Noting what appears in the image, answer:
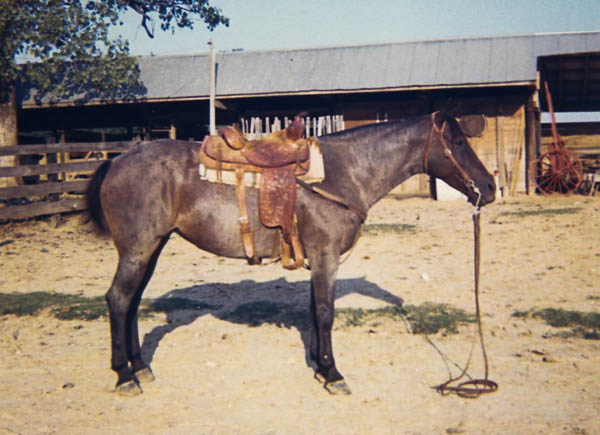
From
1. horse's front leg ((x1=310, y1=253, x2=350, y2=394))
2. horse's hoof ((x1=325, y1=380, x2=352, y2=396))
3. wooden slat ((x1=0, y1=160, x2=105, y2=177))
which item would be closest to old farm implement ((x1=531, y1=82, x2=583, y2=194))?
wooden slat ((x1=0, y1=160, x2=105, y2=177))

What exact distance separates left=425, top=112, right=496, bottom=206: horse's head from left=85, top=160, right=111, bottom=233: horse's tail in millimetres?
2721

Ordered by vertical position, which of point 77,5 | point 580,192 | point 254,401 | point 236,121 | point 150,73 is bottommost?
point 254,401

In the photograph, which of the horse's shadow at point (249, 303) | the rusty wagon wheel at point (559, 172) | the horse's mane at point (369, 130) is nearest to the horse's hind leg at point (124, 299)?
the horse's shadow at point (249, 303)

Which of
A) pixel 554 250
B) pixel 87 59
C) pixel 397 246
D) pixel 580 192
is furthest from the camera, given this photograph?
pixel 87 59

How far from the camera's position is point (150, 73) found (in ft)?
67.2

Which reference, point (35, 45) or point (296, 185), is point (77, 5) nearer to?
point (35, 45)

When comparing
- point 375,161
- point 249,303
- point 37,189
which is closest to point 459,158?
point 375,161

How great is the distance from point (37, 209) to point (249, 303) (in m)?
7.68

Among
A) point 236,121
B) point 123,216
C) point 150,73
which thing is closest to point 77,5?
point 150,73

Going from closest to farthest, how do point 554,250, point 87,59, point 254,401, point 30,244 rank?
point 254,401, point 554,250, point 30,244, point 87,59

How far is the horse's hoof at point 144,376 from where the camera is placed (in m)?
4.34

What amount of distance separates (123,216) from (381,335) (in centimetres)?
275

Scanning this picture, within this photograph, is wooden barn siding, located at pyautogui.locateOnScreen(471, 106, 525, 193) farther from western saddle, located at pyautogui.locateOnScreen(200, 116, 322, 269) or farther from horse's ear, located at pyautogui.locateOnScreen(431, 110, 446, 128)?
western saddle, located at pyautogui.locateOnScreen(200, 116, 322, 269)

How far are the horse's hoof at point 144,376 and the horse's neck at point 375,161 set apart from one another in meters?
2.20
